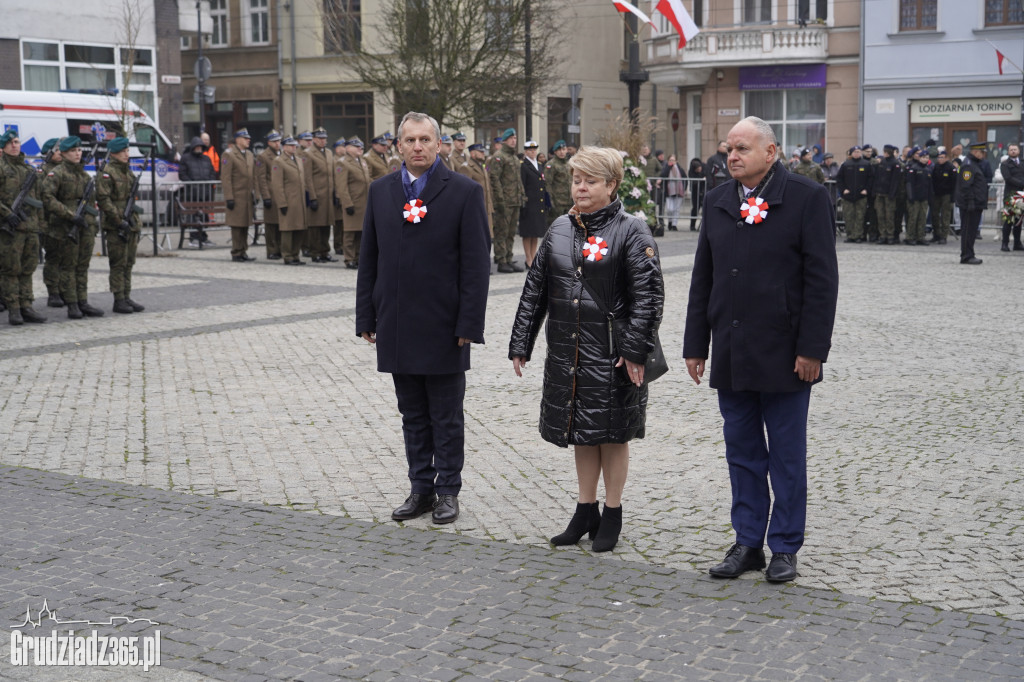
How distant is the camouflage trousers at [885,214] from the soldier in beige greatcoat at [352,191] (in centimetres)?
1103

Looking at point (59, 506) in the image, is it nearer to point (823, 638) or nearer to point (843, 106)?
point (823, 638)

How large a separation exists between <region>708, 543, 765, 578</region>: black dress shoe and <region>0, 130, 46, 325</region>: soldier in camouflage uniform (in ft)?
34.1

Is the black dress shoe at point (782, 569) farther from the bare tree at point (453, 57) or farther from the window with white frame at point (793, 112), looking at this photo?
the window with white frame at point (793, 112)

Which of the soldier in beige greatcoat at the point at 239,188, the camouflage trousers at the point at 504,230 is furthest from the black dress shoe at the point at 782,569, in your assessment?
the soldier in beige greatcoat at the point at 239,188

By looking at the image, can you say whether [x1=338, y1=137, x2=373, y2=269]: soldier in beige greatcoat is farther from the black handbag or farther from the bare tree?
the black handbag

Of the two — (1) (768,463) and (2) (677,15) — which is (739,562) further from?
(2) (677,15)

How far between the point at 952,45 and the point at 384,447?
33.4 m

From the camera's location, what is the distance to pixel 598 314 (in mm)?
5559

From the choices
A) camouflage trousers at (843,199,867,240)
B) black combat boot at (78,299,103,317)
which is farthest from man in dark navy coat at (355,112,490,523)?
camouflage trousers at (843,199,867,240)

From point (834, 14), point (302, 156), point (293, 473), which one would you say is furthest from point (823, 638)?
point (834, 14)

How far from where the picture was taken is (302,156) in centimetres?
2141

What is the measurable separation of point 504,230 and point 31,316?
767 cm

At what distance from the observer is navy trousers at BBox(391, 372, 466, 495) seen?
20.7 ft

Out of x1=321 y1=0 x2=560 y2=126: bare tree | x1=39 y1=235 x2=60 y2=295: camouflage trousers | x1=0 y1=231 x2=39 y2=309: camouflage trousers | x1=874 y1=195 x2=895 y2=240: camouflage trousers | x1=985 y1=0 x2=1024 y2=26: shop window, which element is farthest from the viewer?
x1=985 y1=0 x2=1024 y2=26: shop window
